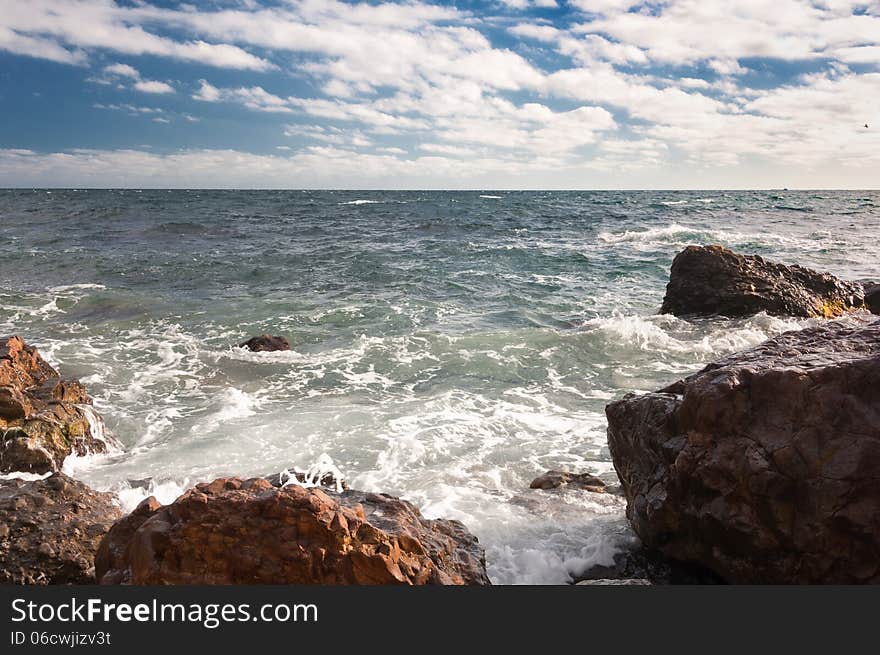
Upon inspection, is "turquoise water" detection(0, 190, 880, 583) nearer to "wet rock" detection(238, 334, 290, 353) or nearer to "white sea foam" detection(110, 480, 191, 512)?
"white sea foam" detection(110, 480, 191, 512)

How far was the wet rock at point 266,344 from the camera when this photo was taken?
12419 millimetres

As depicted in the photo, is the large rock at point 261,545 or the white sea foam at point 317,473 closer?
the large rock at point 261,545

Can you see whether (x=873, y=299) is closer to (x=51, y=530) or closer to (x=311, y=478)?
(x=311, y=478)

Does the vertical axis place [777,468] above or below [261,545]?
above

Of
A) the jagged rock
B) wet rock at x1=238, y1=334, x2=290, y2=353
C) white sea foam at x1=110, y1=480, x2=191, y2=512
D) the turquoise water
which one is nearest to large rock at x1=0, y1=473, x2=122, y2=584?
white sea foam at x1=110, y1=480, x2=191, y2=512

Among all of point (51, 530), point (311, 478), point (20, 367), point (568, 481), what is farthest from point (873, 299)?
point (20, 367)

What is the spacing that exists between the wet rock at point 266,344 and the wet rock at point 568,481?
7390 mm

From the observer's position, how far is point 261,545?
3438mm

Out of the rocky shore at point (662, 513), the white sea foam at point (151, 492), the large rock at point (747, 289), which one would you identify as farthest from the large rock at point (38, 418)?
the large rock at point (747, 289)

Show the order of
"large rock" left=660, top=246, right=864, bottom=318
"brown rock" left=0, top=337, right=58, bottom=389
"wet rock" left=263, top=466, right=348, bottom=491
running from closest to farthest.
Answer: "wet rock" left=263, top=466, right=348, bottom=491
"brown rock" left=0, top=337, right=58, bottom=389
"large rock" left=660, top=246, right=864, bottom=318

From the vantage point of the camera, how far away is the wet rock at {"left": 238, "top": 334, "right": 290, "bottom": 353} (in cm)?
1242

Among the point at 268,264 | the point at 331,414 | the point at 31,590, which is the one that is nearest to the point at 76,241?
the point at 268,264

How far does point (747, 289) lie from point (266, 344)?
11436 mm

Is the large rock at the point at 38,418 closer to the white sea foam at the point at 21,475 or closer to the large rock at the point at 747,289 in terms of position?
the white sea foam at the point at 21,475
